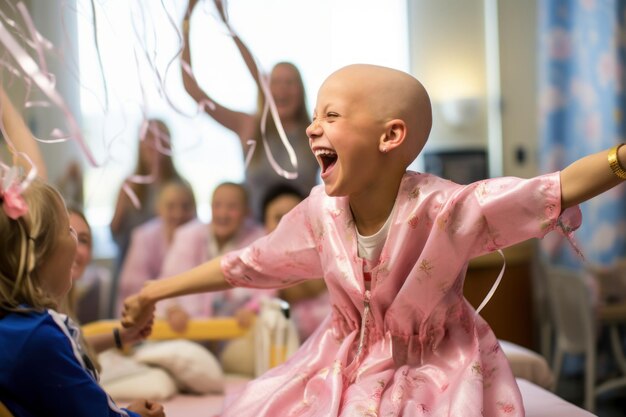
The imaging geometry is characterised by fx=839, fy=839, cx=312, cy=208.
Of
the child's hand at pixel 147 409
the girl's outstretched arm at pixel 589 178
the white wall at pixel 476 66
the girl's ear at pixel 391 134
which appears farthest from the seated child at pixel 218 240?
the girl's outstretched arm at pixel 589 178

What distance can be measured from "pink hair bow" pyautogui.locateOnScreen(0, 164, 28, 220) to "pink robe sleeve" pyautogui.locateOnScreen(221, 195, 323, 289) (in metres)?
0.42

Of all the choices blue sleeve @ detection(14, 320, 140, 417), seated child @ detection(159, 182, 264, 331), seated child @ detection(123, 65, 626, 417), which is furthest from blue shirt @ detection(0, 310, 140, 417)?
seated child @ detection(159, 182, 264, 331)

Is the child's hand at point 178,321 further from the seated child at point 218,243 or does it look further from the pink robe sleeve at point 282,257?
the pink robe sleeve at point 282,257

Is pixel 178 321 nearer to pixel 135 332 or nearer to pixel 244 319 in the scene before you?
pixel 244 319

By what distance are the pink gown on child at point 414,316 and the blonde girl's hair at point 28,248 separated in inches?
15.3

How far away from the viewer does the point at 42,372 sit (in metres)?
1.07

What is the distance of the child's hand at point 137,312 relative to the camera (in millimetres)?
1504

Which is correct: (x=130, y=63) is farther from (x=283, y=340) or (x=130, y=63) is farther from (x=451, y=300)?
(x=451, y=300)

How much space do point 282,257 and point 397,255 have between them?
0.78ft

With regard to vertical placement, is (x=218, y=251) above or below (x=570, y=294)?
above

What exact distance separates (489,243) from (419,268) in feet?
0.36

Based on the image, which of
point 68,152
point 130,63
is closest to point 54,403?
point 130,63

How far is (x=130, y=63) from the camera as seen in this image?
3.51m

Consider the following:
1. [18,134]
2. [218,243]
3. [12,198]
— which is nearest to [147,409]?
[12,198]
